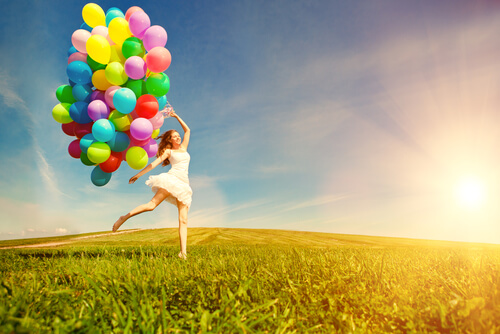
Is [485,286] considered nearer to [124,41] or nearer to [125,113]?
[125,113]

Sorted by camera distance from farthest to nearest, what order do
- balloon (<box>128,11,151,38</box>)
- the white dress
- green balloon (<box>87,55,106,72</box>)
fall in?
green balloon (<box>87,55,106,72</box>) → balloon (<box>128,11,151,38</box>) → the white dress

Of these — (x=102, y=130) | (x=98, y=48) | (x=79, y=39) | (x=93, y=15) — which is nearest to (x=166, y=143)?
(x=102, y=130)

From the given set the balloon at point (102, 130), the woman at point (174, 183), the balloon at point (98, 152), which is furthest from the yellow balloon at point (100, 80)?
the woman at point (174, 183)

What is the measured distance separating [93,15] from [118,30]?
98 centimetres

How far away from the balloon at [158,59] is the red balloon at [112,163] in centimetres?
201

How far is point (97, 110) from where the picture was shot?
5.57m

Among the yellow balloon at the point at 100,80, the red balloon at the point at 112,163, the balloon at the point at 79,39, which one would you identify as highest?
the balloon at the point at 79,39

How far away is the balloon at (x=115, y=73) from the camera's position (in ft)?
18.1

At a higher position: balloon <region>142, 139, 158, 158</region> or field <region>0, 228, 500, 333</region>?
balloon <region>142, 139, 158, 158</region>

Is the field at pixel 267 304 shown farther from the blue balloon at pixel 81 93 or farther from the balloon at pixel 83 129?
the blue balloon at pixel 81 93

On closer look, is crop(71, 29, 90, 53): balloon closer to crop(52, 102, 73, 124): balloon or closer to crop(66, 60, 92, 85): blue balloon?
crop(66, 60, 92, 85): blue balloon

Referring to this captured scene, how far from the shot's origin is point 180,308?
83.6 inches

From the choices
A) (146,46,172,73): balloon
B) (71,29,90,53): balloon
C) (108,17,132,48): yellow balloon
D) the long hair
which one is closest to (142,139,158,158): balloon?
the long hair

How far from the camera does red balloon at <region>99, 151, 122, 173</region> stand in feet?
19.1
